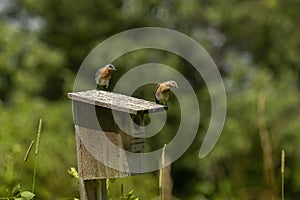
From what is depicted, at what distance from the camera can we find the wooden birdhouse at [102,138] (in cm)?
303

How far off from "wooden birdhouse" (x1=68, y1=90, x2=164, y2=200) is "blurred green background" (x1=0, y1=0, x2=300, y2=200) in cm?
970

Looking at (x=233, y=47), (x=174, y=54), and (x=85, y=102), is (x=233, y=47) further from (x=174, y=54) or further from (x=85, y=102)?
(x=85, y=102)

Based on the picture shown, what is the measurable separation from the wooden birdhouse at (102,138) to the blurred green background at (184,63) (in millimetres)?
9702

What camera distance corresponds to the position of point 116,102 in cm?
301

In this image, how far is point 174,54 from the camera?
15742mm

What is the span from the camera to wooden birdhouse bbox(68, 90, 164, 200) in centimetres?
303

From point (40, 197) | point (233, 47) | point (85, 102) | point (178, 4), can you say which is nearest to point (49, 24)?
point (178, 4)

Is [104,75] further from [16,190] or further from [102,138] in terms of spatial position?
[16,190]

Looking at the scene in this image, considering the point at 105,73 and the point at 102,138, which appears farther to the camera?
the point at 105,73

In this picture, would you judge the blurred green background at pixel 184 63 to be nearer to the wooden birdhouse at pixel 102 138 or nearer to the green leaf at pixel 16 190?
the wooden birdhouse at pixel 102 138

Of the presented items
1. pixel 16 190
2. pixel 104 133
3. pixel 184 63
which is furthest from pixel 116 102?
pixel 184 63

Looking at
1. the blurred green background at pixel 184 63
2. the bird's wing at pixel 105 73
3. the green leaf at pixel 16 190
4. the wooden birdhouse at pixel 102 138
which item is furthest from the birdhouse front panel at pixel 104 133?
the blurred green background at pixel 184 63

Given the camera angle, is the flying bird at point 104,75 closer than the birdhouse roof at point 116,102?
No

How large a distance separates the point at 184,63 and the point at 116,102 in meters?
13.4
